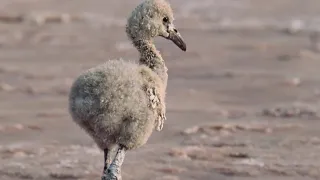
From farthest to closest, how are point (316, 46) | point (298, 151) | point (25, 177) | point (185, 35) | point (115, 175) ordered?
point (185, 35) < point (316, 46) < point (298, 151) < point (25, 177) < point (115, 175)

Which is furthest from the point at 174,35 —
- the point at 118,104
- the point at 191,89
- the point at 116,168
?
the point at 191,89

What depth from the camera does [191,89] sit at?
1039cm

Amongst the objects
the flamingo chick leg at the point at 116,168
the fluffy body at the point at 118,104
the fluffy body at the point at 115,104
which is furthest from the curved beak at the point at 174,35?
the flamingo chick leg at the point at 116,168

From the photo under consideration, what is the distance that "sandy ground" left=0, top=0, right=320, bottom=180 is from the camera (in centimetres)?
732

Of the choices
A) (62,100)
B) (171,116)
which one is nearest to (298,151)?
(171,116)

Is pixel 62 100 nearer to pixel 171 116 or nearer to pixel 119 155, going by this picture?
pixel 171 116

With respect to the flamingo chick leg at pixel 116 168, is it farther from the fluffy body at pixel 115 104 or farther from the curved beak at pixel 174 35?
the curved beak at pixel 174 35

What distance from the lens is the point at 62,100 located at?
32.3 ft

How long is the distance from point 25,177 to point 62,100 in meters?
2.94

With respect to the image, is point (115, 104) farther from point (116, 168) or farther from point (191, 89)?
point (191, 89)

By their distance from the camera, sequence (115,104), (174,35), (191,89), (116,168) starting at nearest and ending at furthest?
(115,104) → (116,168) → (174,35) → (191,89)

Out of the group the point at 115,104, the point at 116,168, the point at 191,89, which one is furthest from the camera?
the point at 191,89

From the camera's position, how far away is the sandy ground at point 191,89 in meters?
7.32

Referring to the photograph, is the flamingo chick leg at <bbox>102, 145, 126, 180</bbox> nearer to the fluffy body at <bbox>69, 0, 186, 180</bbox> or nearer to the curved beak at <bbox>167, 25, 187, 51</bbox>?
the fluffy body at <bbox>69, 0, 186, 180</bbox>
